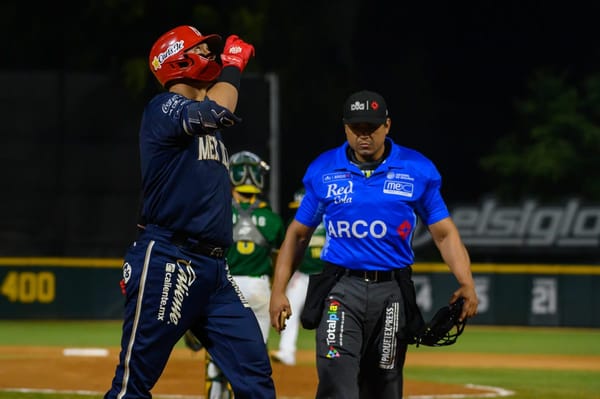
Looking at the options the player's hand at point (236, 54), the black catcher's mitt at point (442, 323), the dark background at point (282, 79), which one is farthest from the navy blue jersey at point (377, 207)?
the dark background at point (282, 79)

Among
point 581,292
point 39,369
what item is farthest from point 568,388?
point 581,292

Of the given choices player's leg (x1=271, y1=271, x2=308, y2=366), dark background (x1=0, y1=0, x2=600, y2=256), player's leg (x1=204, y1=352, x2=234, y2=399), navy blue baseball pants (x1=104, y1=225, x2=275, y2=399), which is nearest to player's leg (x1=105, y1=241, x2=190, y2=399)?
navy blue baseball pants (x1=104, y1=225, x2=275, y2=399)

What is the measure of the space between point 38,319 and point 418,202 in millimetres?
16842

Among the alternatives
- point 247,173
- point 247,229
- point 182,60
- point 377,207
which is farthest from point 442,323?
point 247,173

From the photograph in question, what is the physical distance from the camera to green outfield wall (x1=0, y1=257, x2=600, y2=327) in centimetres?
2283

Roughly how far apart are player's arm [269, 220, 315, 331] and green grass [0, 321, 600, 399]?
493cm

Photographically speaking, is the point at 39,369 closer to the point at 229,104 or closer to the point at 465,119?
the point at 229,104

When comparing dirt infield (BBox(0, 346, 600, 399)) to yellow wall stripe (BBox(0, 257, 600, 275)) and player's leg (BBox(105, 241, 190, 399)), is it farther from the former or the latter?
player's leg (BBox(105, 241, 190, 399))

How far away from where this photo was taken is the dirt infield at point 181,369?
12.5 meters

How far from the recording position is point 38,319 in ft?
75.0

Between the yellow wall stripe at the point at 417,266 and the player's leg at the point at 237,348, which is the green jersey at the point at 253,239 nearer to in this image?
the player's leg at the point at 237,348

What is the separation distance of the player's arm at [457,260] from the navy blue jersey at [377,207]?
0.21 ft

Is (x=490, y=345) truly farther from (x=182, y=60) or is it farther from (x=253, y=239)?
(x=182, y=60)

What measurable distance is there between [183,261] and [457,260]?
1539mm
